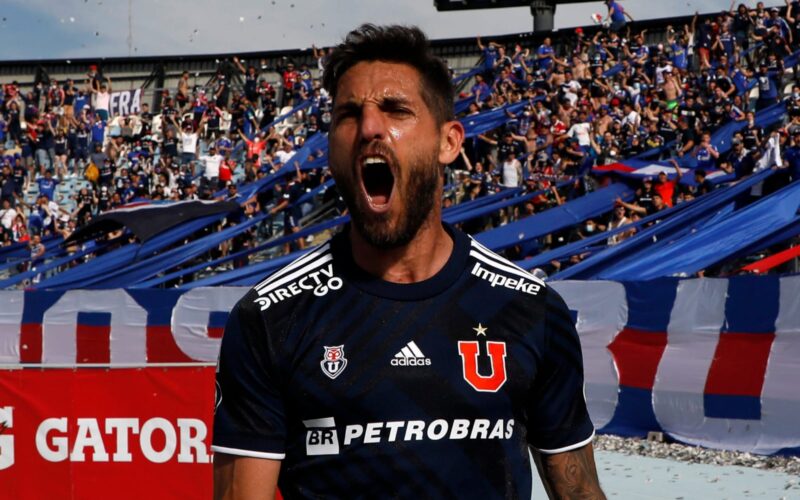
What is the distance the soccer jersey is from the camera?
2693 mm

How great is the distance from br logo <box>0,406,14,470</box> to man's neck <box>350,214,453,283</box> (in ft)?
22.1

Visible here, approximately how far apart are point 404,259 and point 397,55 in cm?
50

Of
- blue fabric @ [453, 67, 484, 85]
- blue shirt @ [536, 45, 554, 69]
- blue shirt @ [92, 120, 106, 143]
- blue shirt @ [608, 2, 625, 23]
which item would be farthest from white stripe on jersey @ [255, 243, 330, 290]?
blue shirt @ [92, 120, 106, 143]

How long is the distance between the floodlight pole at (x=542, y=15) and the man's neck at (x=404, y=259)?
31596 millimetres

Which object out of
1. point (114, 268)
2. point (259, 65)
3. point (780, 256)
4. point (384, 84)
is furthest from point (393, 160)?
point (259, 65)

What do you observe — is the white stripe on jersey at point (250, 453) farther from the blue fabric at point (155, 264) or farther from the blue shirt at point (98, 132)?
the blue shirt at point (98, 132)

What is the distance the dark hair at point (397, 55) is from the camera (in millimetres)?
2857

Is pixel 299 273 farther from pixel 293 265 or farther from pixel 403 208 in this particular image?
pixel 403 208

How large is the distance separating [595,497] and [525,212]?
58.6 ft

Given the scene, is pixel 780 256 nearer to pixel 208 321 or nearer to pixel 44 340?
pixel 208 321

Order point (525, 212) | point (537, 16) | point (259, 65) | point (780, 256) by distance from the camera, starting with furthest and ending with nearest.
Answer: point (259, 65) < point (537, 16) < point (525, 212) < point (780, 256)

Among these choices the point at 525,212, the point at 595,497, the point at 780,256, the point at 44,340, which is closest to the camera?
the point at 595,497

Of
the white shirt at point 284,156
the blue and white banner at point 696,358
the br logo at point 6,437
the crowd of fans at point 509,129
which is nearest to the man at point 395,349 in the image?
the br logo at point 6,437

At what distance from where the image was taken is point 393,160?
2740mm
